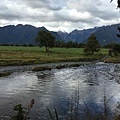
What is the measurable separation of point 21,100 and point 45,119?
7.70 meters

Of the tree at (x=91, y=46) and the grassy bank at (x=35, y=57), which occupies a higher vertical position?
the tree at (x=91, y=46)

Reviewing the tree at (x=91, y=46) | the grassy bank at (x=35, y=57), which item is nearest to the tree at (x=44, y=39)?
the grassy bank at (x=35, y=57)

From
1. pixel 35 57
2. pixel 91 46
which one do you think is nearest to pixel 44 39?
pixel 91 46

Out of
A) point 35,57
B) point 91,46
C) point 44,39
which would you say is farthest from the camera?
point 44,39

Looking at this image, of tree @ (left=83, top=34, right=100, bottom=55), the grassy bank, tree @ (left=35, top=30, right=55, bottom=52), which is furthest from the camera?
tree @ (left=35, top=30, right=55, bottom=52)

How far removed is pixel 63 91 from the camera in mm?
31453

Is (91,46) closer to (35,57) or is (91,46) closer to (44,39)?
(44,39)

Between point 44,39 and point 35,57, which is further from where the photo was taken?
point 44,39

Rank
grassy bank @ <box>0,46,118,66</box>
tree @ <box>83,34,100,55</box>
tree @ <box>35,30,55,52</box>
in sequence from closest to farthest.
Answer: grassy bank @ <box>0,46,118,66</box>, tree @ <box>83,34,100,55</box>, tree @ <box>35,30,55,52</box>

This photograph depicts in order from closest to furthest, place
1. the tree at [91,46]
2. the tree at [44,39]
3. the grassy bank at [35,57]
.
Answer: the grassy bank at [35,57] < the tree at [91,46] < the tree at [44,39]

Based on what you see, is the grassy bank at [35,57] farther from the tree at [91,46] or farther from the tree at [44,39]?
the tree at [44,39]

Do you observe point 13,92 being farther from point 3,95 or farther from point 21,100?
point 21,100

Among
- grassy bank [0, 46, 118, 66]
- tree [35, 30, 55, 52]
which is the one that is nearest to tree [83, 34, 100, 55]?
grassy bank [0, 46, 118, 66]

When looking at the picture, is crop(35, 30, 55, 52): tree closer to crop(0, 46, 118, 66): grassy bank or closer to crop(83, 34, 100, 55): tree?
crop(0, 46, 118, 66): grassy bank
